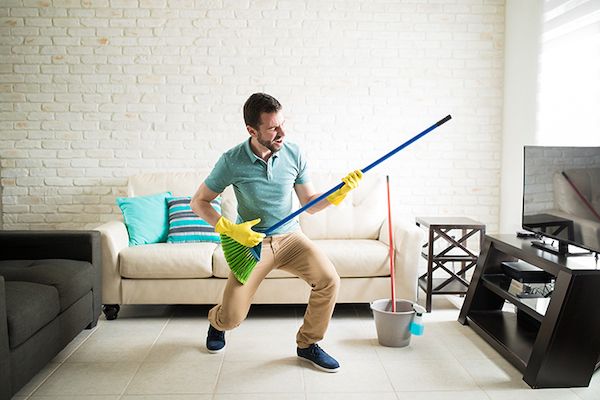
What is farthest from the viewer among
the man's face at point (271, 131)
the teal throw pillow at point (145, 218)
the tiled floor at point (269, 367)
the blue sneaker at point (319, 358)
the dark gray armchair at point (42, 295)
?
the teal throw pillow at point (145, 218)

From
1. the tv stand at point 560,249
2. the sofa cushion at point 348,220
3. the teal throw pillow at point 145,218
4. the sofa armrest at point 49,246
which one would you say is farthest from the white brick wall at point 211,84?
the tv stand at point 560,249

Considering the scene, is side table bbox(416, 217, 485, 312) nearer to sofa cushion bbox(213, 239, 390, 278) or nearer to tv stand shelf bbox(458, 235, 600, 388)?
sofa cushion bbox(213, 239, 390, 278)

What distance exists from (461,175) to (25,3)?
11.9 feet

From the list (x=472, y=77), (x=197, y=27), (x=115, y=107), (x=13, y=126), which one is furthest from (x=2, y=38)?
(x=472, y=77)

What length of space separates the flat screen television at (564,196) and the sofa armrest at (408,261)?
0.64 metres

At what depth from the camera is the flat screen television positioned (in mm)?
2621

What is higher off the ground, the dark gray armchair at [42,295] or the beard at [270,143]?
the beard at [270,143]

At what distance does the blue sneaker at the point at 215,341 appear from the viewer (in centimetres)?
289

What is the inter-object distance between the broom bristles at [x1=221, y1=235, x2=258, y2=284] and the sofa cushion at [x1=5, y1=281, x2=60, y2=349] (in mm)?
835

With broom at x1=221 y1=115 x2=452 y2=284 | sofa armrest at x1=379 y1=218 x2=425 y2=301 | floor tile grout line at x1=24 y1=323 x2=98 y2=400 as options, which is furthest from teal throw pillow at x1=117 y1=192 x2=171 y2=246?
sofa armrest at x1=379 y1=218 x2=425 y2=301

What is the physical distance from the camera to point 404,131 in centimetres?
441

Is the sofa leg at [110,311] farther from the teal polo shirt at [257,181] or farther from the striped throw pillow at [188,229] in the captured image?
the teal polo shirt at [257,181]

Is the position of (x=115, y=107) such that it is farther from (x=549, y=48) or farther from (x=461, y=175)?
(x=549, y=48)

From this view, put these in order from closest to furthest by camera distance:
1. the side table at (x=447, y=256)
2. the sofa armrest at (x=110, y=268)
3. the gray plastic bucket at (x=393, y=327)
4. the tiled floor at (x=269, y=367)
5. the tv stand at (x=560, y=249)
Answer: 1. the tiled floor at (x=269, y=367)
2. the tv stand at (x=560, y=249)
3. the gray plastic bucket at (x=393, y=327)
4. the sofa armrest at (x=110, y=268)
5. the side table at (x=447, y=256)
